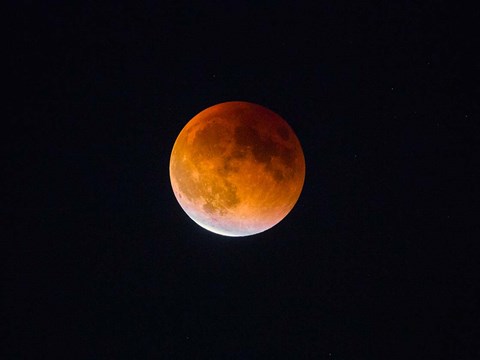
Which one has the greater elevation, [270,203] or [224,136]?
[224,136]

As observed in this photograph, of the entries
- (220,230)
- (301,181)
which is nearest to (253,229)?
(220,230)

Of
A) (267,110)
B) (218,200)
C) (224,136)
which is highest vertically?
(267,110)

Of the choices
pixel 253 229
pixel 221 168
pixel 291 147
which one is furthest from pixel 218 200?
pixel 291 147

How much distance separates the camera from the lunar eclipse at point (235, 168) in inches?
294

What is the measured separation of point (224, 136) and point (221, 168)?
0.56 m

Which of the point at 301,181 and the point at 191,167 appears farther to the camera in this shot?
the point at 301,181

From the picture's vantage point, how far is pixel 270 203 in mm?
7824

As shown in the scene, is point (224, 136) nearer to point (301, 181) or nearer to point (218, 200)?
point (218, 200)

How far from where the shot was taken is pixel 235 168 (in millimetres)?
7406

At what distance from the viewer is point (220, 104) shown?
840cm

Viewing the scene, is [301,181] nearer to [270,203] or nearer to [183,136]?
[270,203]

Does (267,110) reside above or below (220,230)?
above

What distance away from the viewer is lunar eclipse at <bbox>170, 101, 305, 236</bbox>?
7465 mm

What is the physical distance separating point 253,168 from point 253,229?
4.38ft
